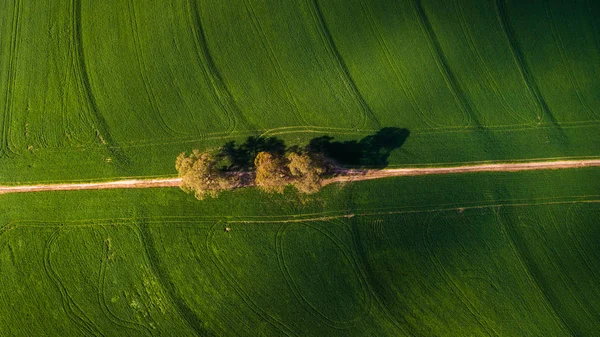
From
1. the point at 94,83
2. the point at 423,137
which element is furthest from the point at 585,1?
the point at 94,83

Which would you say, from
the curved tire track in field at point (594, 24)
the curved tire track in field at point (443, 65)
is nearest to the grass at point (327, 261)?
the curved tire track in field at point (443, 65)

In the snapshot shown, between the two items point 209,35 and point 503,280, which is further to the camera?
point 209,35

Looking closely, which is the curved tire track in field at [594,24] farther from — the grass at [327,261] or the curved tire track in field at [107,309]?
the curved tire track in field at [107,309]

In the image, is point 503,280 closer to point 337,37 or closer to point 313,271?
point 313,271

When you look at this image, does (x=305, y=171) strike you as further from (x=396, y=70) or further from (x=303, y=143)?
(x=396, y=70)

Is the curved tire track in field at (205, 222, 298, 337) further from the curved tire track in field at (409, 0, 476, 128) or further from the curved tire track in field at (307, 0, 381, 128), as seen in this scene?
the curved tire track in field at (409, 0, 476, 128)

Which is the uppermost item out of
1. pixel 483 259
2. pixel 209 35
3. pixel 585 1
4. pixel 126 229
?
pixel 209 35

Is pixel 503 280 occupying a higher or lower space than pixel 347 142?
lower

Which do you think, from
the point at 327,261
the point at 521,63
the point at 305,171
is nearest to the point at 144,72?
the point at 305,171
